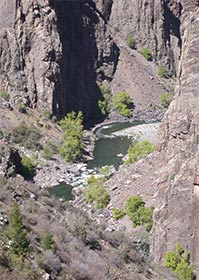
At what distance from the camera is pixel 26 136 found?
260 ft

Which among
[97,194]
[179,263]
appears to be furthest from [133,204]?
[179,263]

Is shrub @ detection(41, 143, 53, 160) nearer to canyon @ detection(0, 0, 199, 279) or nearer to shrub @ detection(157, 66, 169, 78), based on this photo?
canyon @ detection(0, 0, 199, 279)

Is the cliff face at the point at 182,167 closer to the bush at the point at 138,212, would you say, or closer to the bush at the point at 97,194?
the bush at the point at 138,212

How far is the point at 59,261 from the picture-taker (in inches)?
936

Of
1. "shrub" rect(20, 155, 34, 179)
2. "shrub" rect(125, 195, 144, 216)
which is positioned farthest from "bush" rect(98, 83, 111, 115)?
"shrub" rect(125, 195, 144, 216)

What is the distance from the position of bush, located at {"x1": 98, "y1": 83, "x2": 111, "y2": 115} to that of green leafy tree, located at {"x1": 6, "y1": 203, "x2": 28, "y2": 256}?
3175 inches

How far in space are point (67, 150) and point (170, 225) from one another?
3345 cm

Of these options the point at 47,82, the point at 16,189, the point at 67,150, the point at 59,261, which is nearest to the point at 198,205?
the point at 16,189

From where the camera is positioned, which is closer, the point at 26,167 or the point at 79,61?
the point at 26,167

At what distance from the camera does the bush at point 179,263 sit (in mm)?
40500

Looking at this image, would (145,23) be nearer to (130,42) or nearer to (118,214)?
(130,42)

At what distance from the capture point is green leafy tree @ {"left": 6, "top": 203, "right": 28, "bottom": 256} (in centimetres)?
2305

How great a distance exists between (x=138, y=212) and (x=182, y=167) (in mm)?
8593

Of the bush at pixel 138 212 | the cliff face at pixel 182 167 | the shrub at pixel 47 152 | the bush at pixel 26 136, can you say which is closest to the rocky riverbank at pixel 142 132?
the shrub at pixel 47 152
